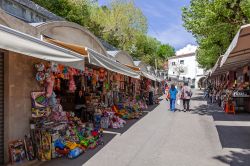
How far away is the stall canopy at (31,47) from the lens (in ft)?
15.1

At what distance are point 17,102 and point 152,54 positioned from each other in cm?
5589

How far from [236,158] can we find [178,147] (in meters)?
1.70

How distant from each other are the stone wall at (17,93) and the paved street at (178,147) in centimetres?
174

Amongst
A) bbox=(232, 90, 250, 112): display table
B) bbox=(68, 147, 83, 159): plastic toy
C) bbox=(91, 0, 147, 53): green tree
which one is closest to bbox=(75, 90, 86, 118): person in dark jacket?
bbox=(68, 147, 83, 159): plastic toy

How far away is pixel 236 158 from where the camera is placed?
713 centimetres

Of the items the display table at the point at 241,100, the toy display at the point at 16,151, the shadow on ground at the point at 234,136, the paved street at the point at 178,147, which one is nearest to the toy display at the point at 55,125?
the toy display at the point at 16,151

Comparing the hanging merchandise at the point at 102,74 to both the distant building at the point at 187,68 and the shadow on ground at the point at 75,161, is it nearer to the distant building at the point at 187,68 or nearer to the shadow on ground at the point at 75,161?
the shadow on ground at the point at 75,161

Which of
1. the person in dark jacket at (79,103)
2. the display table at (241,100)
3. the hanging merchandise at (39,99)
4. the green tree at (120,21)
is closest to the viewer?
the hanging merchandise at (39,99)

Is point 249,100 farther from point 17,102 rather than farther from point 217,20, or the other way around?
point 17,102

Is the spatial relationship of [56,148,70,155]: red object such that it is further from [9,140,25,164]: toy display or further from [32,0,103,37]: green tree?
[32,0,103,37]: green tree

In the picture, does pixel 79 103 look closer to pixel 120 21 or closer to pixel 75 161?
pixel 75 161

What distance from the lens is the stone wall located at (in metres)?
6.48

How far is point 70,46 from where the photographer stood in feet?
27.8

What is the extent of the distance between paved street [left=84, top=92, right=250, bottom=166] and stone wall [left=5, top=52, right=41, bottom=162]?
5.71 feet
